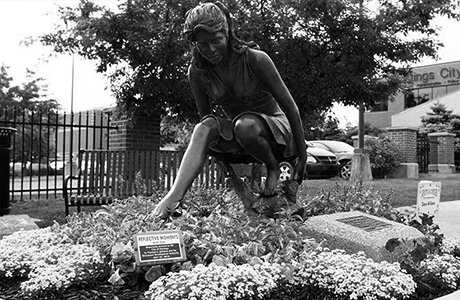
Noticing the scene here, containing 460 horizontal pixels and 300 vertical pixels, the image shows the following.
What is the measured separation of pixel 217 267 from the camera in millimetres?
2717

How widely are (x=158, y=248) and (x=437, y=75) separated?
44661 mm

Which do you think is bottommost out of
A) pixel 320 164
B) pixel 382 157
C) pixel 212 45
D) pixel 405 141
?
pixel 320 164

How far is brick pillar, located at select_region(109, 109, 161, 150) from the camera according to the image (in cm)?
919

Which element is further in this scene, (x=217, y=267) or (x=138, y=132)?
(x=138, y=132)

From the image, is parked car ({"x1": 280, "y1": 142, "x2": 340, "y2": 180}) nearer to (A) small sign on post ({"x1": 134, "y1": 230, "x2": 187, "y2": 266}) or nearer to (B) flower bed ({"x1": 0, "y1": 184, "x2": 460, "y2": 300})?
(B) flower bed ({"x1": 0, "y1": 184, "x2": 460, "y2": 300})

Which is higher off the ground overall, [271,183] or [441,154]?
[441,154]

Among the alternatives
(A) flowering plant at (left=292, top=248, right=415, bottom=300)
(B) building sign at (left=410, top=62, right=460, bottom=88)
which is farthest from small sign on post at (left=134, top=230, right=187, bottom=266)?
(B) building sign at (left=410, top=62, right=460, bottom=88)

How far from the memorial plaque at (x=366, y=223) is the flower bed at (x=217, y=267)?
385mm

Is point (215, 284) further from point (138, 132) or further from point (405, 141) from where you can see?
point (405, 141)

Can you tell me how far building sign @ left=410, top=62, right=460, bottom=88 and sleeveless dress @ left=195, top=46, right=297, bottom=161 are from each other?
40.9 metres

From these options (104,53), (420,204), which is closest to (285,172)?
(420,204)

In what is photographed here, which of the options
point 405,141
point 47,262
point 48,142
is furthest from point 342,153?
point 47,262

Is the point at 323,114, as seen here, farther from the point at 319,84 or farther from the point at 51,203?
the point at 51,203

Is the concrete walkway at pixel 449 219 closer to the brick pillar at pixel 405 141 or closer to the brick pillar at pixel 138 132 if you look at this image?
the brick pillar at pixel 138 132
